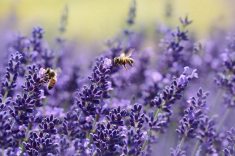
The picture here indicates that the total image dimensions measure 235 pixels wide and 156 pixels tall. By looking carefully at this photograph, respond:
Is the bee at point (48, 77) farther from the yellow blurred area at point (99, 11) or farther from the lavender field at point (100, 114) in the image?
the yellow blurred area at point (99, 11)

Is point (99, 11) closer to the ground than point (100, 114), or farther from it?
farther from it

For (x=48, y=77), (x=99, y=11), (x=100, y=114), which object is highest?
(x=99, y=11)

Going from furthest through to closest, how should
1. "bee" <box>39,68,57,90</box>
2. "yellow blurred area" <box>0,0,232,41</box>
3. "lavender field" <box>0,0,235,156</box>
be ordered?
"yellow blurred area" <box>0,0,232,41</box> < "bee" <box>39,68,57,90</box> < "lavender field" <box>0,0,235,156</box>

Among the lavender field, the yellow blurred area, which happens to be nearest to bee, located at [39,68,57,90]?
the lavender field

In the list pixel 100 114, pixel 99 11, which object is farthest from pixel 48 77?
pixel 99 11

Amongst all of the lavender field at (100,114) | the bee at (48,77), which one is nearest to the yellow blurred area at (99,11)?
the lavender field at (100,114)

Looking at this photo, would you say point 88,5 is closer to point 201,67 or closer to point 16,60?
point 201,67

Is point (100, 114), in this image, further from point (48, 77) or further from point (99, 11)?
point (99, 11)

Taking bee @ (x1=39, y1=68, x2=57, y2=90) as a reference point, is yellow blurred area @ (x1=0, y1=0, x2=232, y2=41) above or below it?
above

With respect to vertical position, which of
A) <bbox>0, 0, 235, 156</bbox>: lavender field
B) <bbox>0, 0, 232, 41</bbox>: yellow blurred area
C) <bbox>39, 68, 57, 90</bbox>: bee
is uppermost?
<bbox>0, 0, 232, 41</bbox>: yellow blurred area

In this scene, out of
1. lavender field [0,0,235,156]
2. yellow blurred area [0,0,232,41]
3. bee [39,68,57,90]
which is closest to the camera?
lavender field [0,0,235,156]

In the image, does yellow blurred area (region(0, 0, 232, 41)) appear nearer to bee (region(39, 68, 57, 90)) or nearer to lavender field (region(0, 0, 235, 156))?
lavender field (region(0, 0, 235, 156))
